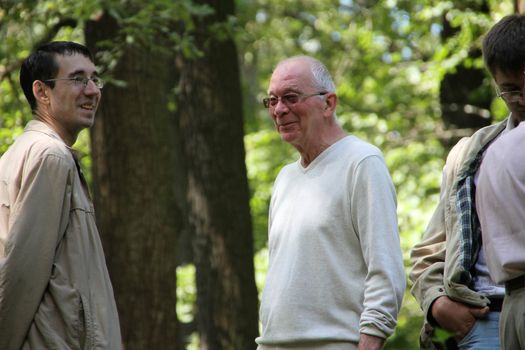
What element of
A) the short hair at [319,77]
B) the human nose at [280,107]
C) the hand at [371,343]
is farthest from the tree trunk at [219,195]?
the hand at [371,343]

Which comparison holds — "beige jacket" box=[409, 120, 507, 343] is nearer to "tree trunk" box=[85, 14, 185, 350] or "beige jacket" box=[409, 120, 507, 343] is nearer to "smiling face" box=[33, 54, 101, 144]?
"smiling face" box=[33, 54, 101, 144]

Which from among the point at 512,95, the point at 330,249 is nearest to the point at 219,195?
the point at 330,249

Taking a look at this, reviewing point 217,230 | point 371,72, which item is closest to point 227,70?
point 217,230

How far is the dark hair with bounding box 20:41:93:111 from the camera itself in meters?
4.71

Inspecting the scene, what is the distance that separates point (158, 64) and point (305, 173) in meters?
4.56

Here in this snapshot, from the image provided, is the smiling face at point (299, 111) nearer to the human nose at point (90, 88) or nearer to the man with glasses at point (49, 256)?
the human nose at point (90, 88)

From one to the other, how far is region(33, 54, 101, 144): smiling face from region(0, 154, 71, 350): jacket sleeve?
Answer: 20.0 inches

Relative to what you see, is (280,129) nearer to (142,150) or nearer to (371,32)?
(142,150)

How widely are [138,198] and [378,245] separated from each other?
4.57 metres

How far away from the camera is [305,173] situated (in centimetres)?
480

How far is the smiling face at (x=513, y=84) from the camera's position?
13.6ft

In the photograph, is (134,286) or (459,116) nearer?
(134,286)

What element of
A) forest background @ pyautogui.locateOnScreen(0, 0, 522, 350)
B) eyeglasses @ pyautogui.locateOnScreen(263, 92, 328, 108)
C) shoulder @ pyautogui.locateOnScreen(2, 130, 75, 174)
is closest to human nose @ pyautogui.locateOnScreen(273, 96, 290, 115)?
eyeglasses @ pyautogui.locateOnScreen(263, 92, 328, 108)

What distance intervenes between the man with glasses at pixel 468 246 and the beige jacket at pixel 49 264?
142 cm
